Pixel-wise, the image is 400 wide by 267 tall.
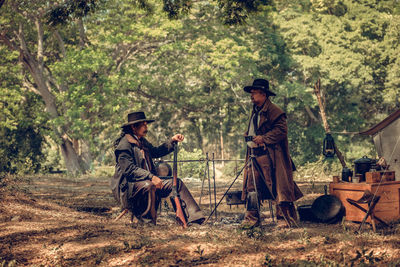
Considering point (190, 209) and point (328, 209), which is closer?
point (190, 209)

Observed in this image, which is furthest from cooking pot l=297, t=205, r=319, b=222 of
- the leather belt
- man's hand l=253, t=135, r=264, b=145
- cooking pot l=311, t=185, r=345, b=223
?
man's hand l=253, t=135, r=264, b=145

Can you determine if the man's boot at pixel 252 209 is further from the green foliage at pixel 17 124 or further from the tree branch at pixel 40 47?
the tree branch at pixel 40 47

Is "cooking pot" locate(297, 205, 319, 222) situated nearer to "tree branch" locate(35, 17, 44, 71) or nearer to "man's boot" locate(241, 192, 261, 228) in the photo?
"man's boot" locate(241, 192, 261, 228)

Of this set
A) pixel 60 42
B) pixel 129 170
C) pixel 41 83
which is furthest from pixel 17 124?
pixel 129 170

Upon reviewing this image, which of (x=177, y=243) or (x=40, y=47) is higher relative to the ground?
(x=40, y=47)

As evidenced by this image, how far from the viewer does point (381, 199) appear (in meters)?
7.01

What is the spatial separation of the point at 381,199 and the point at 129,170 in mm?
3826

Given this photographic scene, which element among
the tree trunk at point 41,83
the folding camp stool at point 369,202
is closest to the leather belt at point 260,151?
the folding camp stool at point 369,202

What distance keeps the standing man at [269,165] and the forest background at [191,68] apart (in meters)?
13.5

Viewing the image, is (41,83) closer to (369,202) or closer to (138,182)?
(138,182)

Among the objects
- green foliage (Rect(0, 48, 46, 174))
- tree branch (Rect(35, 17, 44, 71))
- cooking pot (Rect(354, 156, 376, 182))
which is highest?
tree branch (Rect(35, 17, 44, 71))

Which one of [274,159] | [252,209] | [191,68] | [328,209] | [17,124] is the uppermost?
[191,68]

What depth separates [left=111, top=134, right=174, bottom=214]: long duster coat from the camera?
23.0 ft

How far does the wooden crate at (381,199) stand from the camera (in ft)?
23.0
